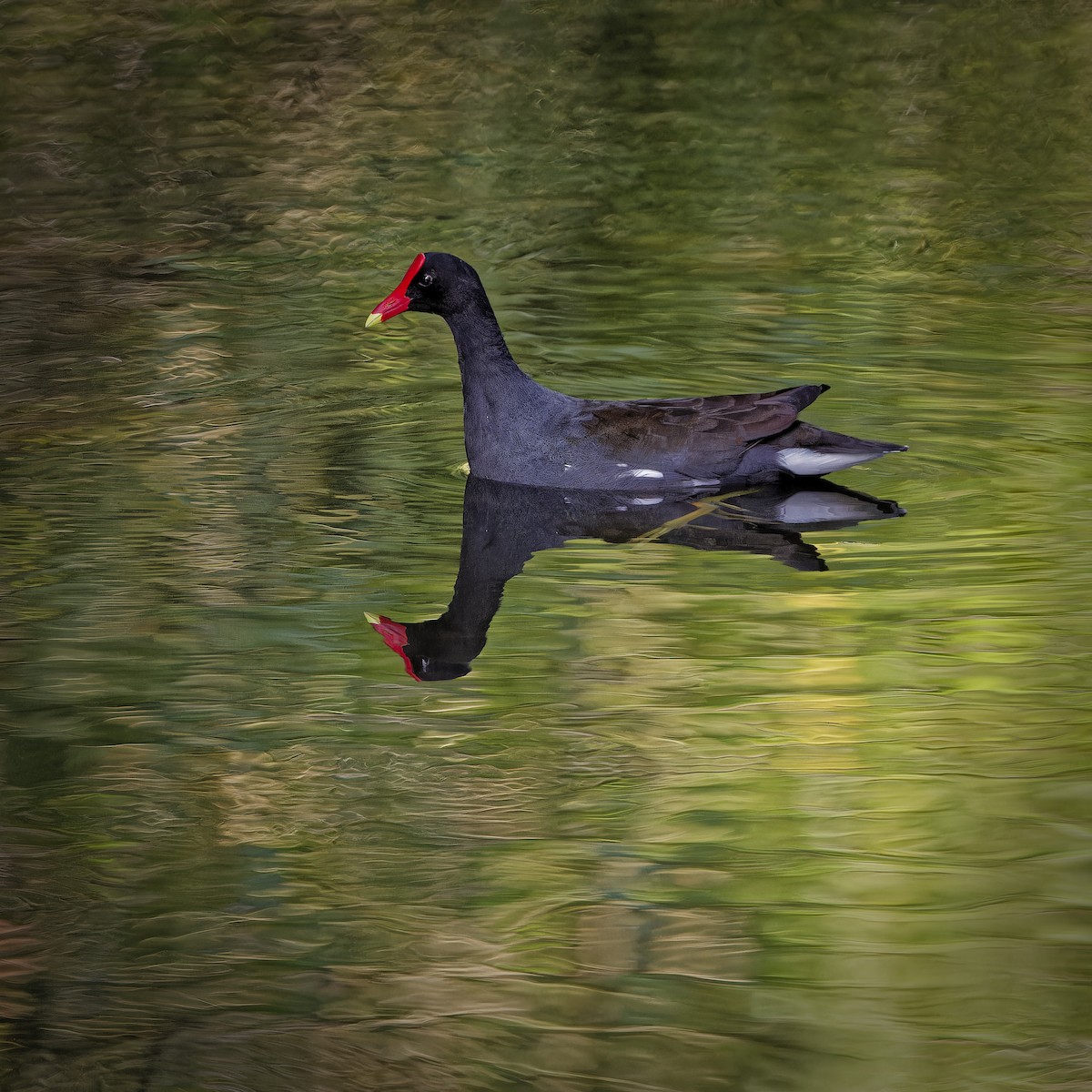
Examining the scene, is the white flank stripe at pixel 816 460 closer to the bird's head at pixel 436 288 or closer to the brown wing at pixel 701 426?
the brown wing at pixel 701 426

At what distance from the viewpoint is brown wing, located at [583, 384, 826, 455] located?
27.4 feet

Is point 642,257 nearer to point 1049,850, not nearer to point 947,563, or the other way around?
point 947,563

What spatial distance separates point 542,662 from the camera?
21.7ft

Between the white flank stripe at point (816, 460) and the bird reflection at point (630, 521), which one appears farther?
the white flank stripe at point (816, 460)

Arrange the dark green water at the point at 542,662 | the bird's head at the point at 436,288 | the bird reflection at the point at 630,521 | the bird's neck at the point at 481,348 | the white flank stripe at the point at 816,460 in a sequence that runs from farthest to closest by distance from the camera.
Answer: the bird's head at the point at 436,288 → the bird's neck at the point at 481,348 → the white flank stripe at the point at 816,460 → the bird reflection at the point at 630,521 → the dark green water at the point at 542,662

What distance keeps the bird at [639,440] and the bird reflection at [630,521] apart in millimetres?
74

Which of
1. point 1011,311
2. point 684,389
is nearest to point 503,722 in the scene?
point 684,389

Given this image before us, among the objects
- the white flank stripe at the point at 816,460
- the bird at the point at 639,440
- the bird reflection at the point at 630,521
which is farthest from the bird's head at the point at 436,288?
the white flank stripe at the point at 816,460

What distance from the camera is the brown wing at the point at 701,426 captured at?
8352 millimetres

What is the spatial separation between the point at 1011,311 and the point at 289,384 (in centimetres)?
395

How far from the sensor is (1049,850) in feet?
17.5

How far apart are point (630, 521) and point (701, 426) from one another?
0.52 metres

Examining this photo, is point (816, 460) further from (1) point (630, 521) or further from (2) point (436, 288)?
(2) point (436, 288)

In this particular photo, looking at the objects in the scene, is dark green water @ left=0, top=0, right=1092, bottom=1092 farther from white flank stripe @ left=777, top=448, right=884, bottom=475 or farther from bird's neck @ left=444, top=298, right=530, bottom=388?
bird's neck @ left=444, top=298, right=530, bottom=388
